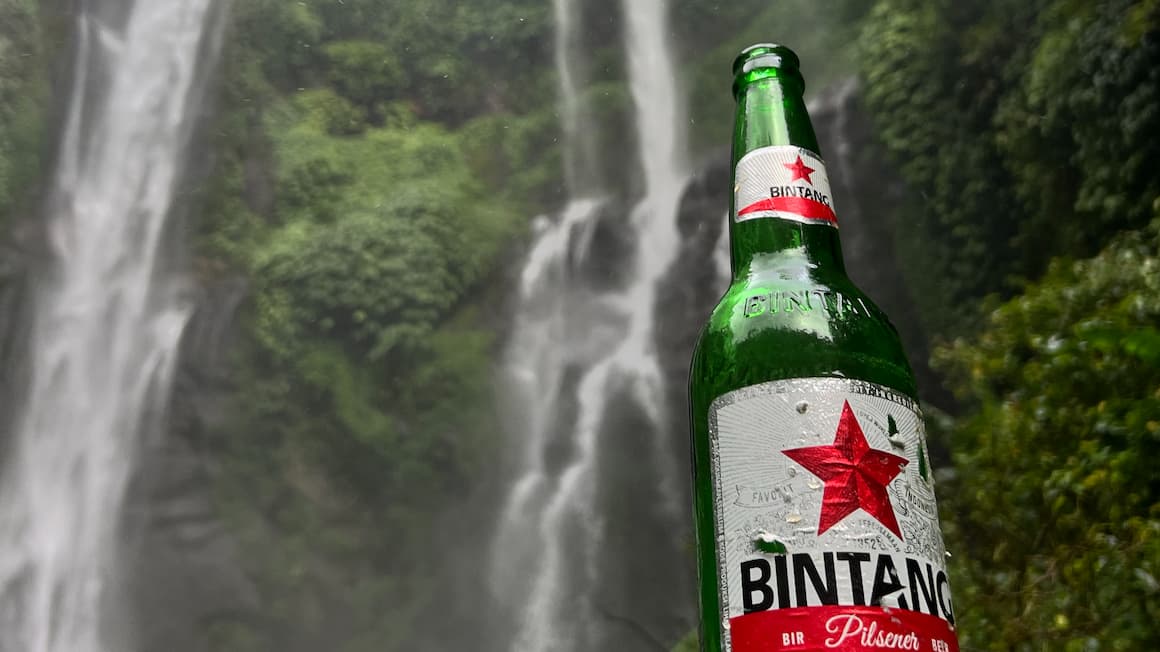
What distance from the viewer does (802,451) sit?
0.63 m

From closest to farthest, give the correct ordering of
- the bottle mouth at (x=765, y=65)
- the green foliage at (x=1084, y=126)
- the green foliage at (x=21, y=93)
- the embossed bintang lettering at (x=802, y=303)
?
1. the embossed bintang lettering at (x=802, y=303)
2. the bottle mouth at (x=765, y=65)
3. the green foliage at (x=1084, y=126)
4. the green foliage at (x=21, y=93)

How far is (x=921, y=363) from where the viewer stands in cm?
177

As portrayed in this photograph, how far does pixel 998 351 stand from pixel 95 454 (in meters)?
1.71

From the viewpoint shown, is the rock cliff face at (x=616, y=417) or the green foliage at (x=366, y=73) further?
the green foliage at (x=366, y=73)

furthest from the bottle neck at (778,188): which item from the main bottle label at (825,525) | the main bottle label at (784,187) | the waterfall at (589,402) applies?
the waterfall at (589,402)

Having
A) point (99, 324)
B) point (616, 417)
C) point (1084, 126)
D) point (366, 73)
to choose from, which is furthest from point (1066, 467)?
point (99, 324)

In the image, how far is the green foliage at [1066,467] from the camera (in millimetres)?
1104

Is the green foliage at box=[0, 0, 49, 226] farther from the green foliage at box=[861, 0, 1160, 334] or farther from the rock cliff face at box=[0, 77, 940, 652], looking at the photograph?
the green foliage at box=[861, 0, 1160, 334]

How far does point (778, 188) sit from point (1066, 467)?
28.8 inches

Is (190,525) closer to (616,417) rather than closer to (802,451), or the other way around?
(616,417)

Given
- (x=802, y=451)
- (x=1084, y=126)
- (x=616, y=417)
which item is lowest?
(x=802, y=451)

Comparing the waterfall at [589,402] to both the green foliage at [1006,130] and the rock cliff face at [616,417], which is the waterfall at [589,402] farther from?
the green foliage at [1006,130]

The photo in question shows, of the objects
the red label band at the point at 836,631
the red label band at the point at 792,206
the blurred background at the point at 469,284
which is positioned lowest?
the red label band at the point at 836,631

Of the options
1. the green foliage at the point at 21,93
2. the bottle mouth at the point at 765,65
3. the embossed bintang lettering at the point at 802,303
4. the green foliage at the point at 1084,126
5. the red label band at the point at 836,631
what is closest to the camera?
the red label band at the point at 836,631
